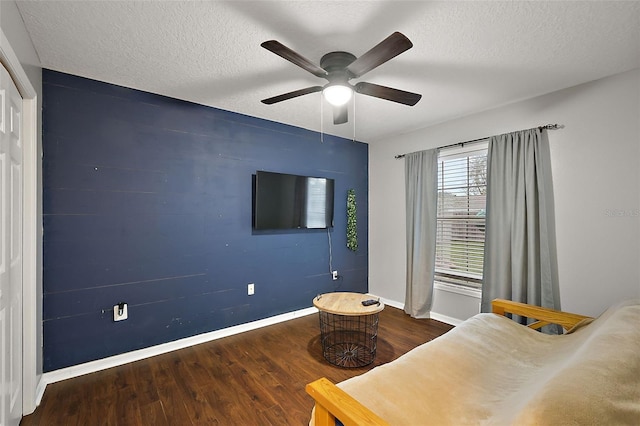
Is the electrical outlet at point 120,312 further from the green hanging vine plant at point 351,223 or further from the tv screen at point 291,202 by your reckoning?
the green hanging vine plant at point 351,223

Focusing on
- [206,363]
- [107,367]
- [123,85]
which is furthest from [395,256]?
[123,85]

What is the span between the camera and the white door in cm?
148

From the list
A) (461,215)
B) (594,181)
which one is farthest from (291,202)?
(594,181)

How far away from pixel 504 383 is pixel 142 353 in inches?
116

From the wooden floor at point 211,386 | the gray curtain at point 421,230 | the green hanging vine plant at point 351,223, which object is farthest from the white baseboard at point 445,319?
the green hanging vine plant at point 351,223

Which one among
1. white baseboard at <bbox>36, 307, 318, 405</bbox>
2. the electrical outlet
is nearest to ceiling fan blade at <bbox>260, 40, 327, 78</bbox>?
the electrical outlet

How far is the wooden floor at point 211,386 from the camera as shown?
1938 mm

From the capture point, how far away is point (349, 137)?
14.4 feet

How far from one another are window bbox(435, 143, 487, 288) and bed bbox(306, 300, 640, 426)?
1552 mm

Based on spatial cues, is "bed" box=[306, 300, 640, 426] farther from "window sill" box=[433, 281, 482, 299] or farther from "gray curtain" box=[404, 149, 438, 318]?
"gray curtain" box=[404, 149, 438, 318]

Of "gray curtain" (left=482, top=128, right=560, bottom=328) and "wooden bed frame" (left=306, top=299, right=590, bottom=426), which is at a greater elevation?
"gray curtain" (left=482, top=128, right=560, bottom=328)

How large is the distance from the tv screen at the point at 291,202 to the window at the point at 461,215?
152 centimetres

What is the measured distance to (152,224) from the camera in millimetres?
2801

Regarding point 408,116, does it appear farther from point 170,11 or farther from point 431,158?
point 170,11
